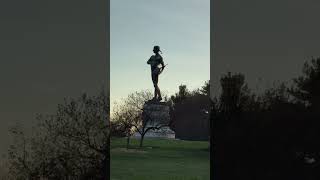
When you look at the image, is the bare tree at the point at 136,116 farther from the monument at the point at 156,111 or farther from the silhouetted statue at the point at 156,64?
the silhouetted statue at the point at 156,64

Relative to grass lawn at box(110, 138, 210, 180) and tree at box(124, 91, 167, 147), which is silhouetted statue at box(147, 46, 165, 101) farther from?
grass lawn at box(110, 138, 210, 180)

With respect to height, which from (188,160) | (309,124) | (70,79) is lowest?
(188,160)

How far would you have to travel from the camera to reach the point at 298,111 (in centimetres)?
1003

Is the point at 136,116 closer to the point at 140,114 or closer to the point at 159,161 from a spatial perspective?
the point at 140,114

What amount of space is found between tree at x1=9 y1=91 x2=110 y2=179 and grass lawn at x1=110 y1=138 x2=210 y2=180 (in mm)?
782

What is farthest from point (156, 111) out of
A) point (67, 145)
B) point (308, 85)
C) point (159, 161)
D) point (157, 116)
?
point (308, 85)

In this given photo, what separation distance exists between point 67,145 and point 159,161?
2190mm

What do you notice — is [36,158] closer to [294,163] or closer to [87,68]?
[87,68]

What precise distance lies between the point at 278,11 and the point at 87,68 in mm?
3501

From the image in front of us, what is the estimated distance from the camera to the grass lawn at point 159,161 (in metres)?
11.1

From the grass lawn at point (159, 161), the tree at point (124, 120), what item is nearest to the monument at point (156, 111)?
the grass lawn at point (159, 161)

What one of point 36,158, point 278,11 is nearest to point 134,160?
Result: point 36,158

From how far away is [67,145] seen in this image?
10375mm

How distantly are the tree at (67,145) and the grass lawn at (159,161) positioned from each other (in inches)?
30.8
